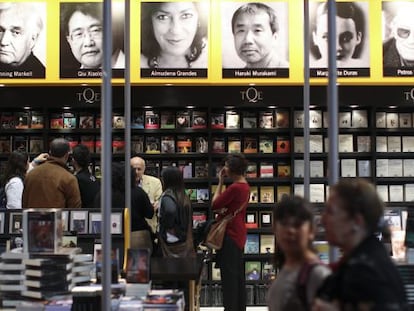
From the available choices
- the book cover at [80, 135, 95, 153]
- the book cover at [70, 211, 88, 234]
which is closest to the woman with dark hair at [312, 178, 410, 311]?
the book cover at [70, 211, 88, 234]

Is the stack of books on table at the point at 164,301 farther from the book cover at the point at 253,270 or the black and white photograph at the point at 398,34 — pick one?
the black and white photograph at the point at 398,34

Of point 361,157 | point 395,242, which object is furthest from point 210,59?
point 395,242

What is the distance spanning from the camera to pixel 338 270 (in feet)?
5.79

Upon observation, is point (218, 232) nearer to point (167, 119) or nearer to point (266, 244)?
point (266, 244)

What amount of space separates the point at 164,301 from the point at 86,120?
509cm

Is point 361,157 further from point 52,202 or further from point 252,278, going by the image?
point 52,202

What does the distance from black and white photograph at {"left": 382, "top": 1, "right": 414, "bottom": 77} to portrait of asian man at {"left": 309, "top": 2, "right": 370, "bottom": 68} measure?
23 cm

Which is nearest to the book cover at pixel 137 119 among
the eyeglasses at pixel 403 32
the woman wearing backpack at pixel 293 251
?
the eyeglasses at pixel 403 32

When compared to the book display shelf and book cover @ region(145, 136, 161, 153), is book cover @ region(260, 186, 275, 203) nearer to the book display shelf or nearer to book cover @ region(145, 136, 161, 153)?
the book display shelf

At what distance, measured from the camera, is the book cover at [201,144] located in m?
7.86

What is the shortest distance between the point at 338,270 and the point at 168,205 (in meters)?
3.34

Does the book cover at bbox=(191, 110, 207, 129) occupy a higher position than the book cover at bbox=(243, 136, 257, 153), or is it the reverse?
the book cover at bbox=(191, 110, 207, 129)

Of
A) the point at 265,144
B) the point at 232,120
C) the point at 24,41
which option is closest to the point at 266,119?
the point at 265,144

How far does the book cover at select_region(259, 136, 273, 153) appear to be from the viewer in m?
7.88
